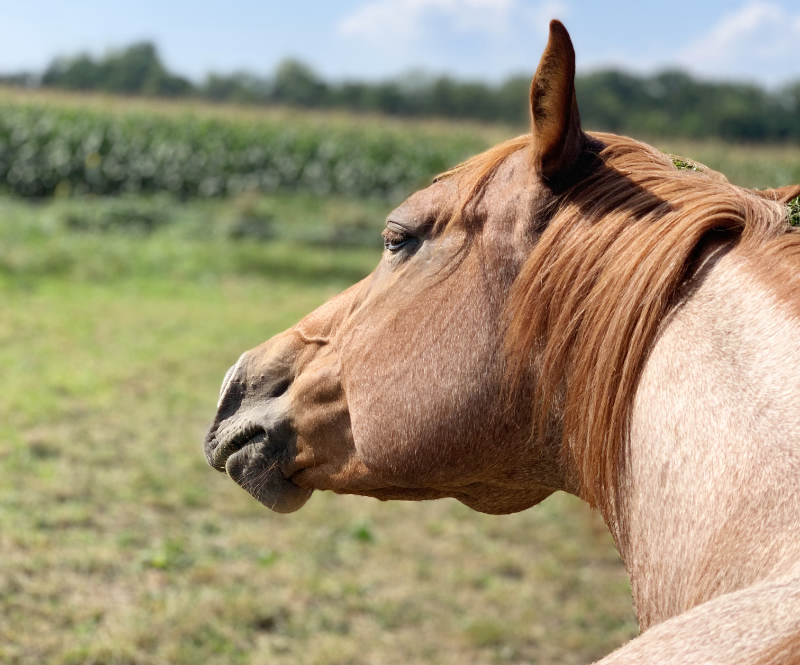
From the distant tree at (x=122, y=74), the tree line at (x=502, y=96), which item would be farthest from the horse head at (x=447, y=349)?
the distant tree at (x=122, y=74)

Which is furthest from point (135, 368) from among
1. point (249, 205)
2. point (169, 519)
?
point (249, 205)

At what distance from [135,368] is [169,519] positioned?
274 centimetres

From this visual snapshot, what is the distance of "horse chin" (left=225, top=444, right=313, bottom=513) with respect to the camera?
1799 millimetres

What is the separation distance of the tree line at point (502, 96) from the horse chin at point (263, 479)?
53.5ft

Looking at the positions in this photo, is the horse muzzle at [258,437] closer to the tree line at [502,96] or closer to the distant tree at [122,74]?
the tree line at [502,96]

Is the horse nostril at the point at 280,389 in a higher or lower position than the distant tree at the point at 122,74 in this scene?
lower

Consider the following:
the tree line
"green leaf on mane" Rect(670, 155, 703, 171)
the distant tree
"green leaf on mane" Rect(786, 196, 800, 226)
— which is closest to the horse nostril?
"green leaf on mane" Rect(670, 155, 703, 171)

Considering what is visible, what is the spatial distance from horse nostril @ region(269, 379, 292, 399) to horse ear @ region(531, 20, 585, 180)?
739 millimetres

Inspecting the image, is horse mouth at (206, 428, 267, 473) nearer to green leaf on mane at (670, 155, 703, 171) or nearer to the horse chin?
the horse chin

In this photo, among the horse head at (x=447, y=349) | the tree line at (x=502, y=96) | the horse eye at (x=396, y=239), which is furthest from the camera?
the tree line at (x=502, y=96)

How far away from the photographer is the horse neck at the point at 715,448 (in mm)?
1004

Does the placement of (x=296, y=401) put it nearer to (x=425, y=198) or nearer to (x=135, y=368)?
(x=425, y=198)

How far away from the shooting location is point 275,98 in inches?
885

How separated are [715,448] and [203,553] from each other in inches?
134
